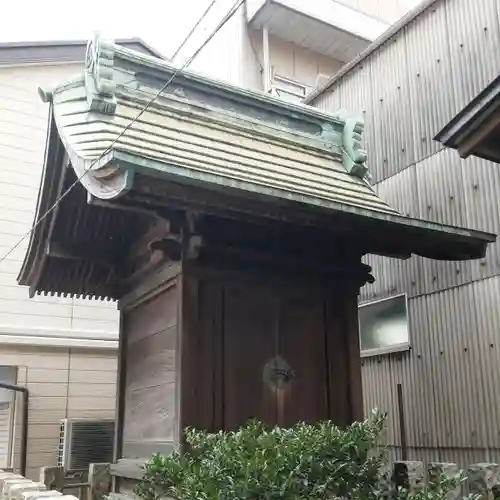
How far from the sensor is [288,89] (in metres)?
14.1

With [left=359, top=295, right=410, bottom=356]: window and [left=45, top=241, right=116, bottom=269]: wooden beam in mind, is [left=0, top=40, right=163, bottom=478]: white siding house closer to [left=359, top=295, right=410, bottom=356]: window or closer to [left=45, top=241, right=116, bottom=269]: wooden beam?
[left=45, top=241, right=116, bottom=269]: wooden beam

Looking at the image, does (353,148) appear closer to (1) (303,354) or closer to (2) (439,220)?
(2) (439,220)

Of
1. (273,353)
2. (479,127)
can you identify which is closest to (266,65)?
(479,127)

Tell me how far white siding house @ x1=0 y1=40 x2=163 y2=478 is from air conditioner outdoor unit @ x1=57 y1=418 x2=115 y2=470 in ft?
1.31

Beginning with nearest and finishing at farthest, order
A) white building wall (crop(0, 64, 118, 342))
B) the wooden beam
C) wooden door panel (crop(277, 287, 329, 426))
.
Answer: wooden door panel (crop(277, 287, 329, 426)) < the wooden beam < white building wall (crop(0, 64, 118, 342))

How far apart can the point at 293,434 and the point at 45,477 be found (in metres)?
3.54

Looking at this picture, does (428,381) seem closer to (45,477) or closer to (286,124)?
(286,124)

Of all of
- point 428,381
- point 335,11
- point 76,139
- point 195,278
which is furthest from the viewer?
point 335,11

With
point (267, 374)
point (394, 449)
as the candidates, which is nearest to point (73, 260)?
point (267, 374)

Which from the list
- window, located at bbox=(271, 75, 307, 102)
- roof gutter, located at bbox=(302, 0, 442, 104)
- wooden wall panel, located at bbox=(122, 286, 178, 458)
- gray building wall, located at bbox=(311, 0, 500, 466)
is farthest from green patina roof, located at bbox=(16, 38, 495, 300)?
window, located at bbox=(271, 75, 307, 102)

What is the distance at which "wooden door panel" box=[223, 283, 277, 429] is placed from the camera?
17.5 ft

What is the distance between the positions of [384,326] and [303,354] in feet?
10.9

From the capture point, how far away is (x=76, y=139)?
16.1 ft

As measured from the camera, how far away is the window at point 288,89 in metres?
13.7
